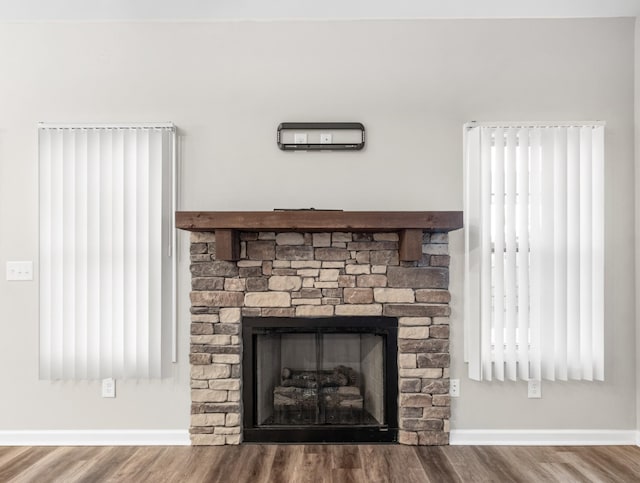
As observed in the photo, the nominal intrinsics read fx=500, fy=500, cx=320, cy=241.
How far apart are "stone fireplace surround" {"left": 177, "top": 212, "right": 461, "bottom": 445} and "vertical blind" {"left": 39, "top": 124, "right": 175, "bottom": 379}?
308mm

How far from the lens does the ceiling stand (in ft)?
9.67

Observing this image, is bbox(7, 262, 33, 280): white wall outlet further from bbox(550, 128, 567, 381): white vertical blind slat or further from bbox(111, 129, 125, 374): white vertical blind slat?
bbox(550, 128, 567, 381): white vertical blind slat

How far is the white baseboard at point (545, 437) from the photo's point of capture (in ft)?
10.1

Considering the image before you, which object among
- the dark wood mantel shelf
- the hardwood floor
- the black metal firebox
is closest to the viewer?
the hardwood floor

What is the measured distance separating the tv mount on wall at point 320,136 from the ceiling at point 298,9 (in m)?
0.68

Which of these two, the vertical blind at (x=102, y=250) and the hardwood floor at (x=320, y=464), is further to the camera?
the vertical blind at (x=102, y=250)

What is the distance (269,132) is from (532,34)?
1.76m

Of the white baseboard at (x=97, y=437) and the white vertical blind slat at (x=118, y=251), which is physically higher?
the white vertical blind slat at (x=118, y=251)

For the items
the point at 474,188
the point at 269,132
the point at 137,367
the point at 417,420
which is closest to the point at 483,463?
the point at 417,420

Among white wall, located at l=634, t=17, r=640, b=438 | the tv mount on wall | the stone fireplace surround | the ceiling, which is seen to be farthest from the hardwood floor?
the ceiling

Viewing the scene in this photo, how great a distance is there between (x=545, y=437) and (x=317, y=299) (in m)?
1.65

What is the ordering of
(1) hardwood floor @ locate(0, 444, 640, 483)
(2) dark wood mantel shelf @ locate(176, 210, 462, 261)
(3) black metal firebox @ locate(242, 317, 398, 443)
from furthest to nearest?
(3) black metal firebox @ locate(242, 317, 398, 443) → (2) dark wood mantel shelf @ locate(176, 210, 462, 261) → (1) hardwood floor @ locate(0, 444, 640, 483)

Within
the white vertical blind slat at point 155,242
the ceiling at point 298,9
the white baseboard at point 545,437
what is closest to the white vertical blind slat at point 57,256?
the white vertical blind slat at point 155,242

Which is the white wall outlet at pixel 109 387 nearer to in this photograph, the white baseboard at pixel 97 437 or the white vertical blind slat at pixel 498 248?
the white baseboard at pixel 97 437
